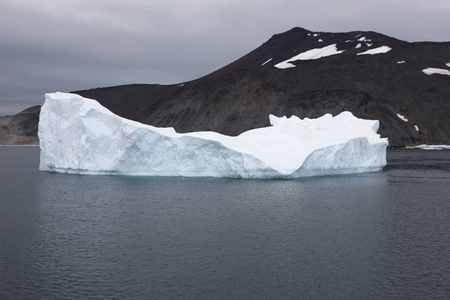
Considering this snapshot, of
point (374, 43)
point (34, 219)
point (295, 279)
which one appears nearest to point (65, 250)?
point (34, 219)

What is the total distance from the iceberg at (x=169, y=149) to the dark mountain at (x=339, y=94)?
7114 centimetres

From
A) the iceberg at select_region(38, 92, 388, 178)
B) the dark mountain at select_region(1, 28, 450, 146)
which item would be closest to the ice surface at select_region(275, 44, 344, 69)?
the dark mountain at select_region(1, 28, 450, 146)

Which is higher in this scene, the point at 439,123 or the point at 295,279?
the point at 439,123

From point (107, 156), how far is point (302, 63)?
102 m

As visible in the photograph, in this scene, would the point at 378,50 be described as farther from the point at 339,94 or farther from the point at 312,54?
the point at 339,94

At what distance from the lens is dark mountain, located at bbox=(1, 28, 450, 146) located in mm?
109875

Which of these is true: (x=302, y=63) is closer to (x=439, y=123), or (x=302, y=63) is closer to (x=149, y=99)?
(x=439, y=123)

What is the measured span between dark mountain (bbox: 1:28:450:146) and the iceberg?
71140mm

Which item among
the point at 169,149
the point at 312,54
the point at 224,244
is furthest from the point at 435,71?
the point at 224,244

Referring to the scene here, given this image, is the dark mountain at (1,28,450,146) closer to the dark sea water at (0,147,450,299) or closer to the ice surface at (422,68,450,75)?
the ice surface at (422,68,450,75)

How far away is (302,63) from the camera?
5162 inches

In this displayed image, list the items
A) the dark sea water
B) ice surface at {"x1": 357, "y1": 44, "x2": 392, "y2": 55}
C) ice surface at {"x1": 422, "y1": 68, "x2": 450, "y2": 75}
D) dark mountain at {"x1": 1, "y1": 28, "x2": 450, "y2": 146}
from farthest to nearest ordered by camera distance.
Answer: ice surface at {"x1": 357, "y1": 44, "x2": 392, "y2": 55}
ice surface at {"x1": 422, "y1": 68, "x2": 450, "y2": 75}
dark mountain at {"x1": 1, "y1": 28, "x2": 450, "y2": 146}
the dark sea water

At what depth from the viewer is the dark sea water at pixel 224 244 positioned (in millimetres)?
A: 12125

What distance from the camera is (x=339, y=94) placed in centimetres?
11450
